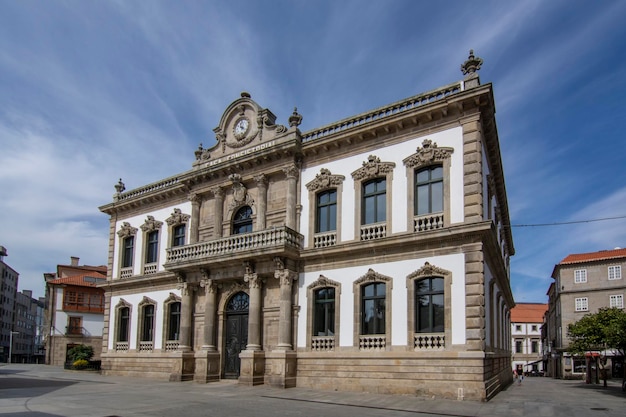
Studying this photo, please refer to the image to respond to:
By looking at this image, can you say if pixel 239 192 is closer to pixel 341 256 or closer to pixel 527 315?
pixel 341 256

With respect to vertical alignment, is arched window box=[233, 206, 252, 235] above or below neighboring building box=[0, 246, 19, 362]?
above

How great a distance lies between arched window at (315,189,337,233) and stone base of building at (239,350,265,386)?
5.86 meters

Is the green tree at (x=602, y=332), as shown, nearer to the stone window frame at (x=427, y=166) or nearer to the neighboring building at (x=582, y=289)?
the stone window frame at (x=427, y=166)

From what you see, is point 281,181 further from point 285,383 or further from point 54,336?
point 54,336

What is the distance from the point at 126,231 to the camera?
31.3m

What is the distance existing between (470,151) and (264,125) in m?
10.5

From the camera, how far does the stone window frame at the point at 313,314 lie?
806 inches

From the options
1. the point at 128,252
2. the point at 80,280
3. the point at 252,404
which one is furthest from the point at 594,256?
the point at 80,280

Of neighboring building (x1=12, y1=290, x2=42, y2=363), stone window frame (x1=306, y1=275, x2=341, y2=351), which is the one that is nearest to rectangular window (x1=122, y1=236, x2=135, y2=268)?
stone window frame (x1=306, y1=275, x2=341, y2=351)

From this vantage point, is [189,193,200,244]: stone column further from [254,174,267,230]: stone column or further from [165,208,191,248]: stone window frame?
[254,174,267,230]: stone column

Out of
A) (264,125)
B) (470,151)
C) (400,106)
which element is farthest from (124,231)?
(470,151)

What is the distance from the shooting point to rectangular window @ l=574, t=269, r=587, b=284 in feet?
166

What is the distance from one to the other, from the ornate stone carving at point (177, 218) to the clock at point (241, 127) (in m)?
5.37

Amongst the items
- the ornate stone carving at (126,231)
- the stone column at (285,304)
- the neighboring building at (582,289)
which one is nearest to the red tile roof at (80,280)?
the ornate stone carving at (126,231)
